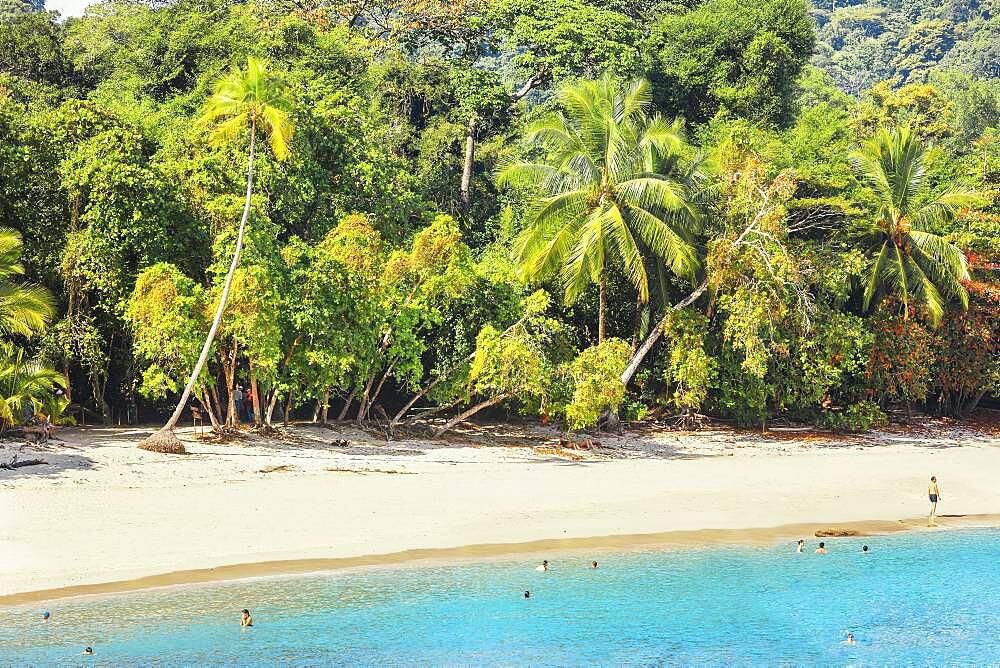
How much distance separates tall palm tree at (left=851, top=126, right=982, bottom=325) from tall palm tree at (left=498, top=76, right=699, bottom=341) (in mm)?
6419

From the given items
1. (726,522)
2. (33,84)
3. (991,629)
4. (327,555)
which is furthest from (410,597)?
(33,84)

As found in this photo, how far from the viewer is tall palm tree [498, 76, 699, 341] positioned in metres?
29.4

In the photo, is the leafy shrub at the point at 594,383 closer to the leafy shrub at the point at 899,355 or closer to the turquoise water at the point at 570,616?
the turquoise water at the point at 570,616

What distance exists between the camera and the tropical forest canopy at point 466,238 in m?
26.4

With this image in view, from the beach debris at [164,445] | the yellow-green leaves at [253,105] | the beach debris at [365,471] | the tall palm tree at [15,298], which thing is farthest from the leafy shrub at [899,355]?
the tall palm tree at [15,298]

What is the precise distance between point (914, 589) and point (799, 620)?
2.95 metres

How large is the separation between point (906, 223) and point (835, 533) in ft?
45.4

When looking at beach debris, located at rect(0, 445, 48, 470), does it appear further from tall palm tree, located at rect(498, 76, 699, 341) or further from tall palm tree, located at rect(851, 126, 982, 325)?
tall palm tree, located at rect(851, 126, 982, 325)

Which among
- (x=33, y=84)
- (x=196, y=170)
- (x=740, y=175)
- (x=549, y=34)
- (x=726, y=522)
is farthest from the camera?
(x=549, y=34)

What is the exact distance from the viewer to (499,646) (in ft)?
53.8

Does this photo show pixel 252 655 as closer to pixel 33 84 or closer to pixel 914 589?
pixel 914 589

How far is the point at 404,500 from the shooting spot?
22.6m

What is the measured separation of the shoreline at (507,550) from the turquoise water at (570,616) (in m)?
0.26

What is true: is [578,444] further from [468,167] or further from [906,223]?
[468,167]
